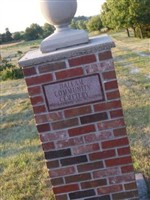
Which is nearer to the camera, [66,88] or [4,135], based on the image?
[66,88]

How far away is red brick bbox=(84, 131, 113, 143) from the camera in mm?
3325

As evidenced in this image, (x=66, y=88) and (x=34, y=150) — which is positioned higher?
(x=66, y=88)

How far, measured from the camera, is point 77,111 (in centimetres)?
327

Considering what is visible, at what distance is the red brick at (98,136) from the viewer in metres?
3.33

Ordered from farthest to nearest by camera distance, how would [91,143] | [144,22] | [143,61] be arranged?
[144,22] → [143,61] → [91,143]

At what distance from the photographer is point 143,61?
1410 centimetres

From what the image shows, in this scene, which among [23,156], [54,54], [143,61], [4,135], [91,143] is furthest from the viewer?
[143,61]

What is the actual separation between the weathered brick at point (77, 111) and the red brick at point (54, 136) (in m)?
0.18

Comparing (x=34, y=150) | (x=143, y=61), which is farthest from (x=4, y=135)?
(x=143, y=61)

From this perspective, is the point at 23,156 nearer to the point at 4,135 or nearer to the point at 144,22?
the point at 4,135

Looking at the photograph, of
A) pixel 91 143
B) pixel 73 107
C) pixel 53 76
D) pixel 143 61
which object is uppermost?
pixel 53 76

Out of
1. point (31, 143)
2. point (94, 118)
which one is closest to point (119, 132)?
point (94, 118)

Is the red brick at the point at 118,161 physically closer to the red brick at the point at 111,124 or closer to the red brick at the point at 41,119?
the red brick at the point at 111,124

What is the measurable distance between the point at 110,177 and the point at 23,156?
279 centimetres
